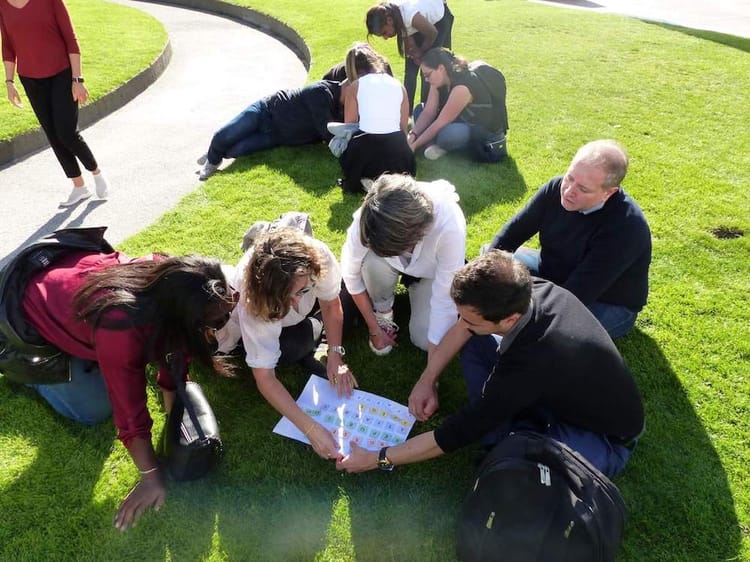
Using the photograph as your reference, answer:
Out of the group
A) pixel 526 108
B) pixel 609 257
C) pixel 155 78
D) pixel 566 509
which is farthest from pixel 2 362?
pixel 155 78

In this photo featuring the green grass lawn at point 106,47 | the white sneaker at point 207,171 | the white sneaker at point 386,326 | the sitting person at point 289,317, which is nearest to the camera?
the sitting person at point 289,317

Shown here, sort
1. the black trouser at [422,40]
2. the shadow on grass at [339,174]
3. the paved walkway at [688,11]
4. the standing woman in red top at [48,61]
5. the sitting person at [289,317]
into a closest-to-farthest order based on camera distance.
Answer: the sitting person at [289,317]
the standing woman in red top at [48,61]
the shadow on grass at [339,174]
the black trouser at [422,40]
the paved walkway at [688,11]

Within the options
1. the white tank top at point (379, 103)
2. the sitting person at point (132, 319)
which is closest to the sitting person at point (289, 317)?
the sitting person at point (132, 319)

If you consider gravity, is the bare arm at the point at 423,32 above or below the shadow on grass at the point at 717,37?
above

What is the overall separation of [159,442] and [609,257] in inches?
97.0

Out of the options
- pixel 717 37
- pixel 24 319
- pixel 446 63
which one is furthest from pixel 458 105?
pixel 717 37

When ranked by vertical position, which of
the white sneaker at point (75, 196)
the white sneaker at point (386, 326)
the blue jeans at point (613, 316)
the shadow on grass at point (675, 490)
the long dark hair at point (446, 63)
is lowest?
the white sneaker at point (75, 196)

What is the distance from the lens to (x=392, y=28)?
5023 mm

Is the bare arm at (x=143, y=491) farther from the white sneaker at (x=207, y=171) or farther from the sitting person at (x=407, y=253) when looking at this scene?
the white sneaker at (x=207, y=171)

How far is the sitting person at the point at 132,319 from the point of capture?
6.77 feet

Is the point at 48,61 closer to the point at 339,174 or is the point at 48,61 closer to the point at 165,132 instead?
the point at 165,132

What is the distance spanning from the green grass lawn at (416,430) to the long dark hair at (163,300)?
82 centimetres

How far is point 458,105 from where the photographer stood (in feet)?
16.3

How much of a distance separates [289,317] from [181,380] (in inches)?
24.4
